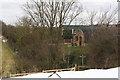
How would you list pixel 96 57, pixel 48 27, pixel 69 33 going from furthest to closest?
1. pixel 69 33
2. pixel 48 27
3. pixel 96 57

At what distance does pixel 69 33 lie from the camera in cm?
1491

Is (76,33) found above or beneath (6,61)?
above

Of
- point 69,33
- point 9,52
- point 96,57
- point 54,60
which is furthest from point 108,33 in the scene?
point 9,52

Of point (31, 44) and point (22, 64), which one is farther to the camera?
point (31, 44)

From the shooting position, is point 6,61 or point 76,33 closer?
point 6,61

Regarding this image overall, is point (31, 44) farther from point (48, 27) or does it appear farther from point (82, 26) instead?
point (82, 26)

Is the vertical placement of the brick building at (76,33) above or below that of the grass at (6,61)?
above

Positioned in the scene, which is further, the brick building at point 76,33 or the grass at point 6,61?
the brick building at point 76,33

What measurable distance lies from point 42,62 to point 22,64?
104 cm

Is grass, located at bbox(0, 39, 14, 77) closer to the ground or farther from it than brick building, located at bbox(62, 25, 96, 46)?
closer to the ground

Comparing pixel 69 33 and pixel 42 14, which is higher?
pixel 42 14

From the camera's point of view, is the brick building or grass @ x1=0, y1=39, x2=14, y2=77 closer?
grass @ x1=0, y1=39, x2=14, y2=77

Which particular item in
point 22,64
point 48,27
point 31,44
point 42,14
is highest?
point 42,14

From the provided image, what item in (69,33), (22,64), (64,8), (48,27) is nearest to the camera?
(22,64)
